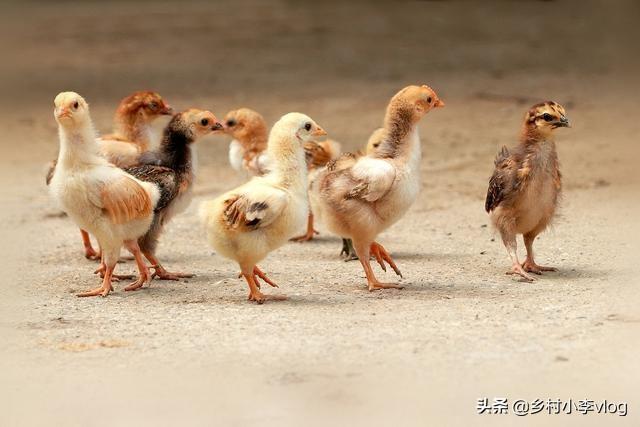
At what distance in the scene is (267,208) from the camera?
20.6ft

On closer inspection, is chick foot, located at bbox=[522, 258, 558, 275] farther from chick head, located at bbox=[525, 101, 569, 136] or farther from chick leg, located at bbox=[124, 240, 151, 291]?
chick leg, located at bbox=[124, 240, 151, 291]

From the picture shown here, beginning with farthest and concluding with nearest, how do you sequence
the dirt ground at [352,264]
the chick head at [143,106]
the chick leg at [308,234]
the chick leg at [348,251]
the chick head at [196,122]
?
the chick leg at [308,234], the chick head at [143,106], the chick leg at [348,251], the chick head at [196,122], the dirt ground at [352,264]

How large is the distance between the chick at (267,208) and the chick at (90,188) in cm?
49

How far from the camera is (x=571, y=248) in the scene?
7.74 metres

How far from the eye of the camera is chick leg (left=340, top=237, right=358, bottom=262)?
778 cm

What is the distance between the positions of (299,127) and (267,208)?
0.58m

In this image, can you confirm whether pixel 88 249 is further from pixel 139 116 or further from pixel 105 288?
pixel 105 288

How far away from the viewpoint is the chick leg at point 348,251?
7.78 metres

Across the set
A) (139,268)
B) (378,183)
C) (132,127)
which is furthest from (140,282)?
(132,127)

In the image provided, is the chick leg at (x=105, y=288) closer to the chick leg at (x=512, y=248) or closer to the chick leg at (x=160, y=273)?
the chick leg at (x=160, y=273)

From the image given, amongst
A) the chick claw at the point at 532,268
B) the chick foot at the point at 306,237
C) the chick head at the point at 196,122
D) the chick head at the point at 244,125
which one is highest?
the chick head at the point at 196,122

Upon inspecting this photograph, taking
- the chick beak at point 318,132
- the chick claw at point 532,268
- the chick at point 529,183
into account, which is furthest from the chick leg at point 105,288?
the chick claw at point 532,268

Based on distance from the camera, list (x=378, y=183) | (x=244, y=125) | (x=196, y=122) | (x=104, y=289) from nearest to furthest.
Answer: (x=378, y=183)
(x=104, y=289)
(x=196, y=122)
(x=244, y=125)

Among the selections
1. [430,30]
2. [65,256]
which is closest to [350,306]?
[65,256]
